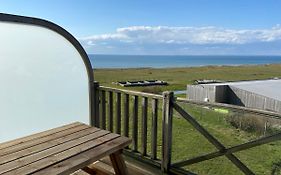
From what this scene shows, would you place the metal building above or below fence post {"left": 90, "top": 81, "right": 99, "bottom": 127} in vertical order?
below

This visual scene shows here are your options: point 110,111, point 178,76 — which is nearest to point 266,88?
point 110,111

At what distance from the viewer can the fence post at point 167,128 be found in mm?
2785

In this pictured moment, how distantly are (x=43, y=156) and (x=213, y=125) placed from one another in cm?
247

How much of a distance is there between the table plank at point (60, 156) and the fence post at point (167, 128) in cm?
78

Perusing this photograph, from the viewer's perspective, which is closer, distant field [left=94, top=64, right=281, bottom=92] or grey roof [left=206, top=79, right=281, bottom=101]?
grey roof [left=206, top=79, right=281, bottom=101]

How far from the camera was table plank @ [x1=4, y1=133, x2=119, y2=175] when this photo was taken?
1.58 metres

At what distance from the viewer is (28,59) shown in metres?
2.85

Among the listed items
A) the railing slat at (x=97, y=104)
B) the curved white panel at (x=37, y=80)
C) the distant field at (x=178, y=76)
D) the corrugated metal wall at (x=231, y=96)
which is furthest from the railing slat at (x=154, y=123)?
the distant field at (x=178, y=76)

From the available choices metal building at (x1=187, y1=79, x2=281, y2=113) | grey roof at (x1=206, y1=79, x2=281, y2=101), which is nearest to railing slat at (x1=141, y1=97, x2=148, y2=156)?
metal building at (x1=187, y1=79, x2=281, y2=113)

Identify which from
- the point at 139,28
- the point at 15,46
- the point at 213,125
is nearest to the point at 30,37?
the point at 15,46

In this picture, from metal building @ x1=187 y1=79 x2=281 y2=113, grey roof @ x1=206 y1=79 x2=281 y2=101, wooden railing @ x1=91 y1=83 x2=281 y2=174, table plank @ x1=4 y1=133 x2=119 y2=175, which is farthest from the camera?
grey roof @ x1=206 y1=79 x2=281 y2=101

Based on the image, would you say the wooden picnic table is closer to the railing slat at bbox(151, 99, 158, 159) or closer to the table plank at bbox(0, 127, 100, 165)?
the table plank at bbox(0, 127, 100, 165)

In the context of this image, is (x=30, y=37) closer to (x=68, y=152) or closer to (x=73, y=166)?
(x=68, y=152)

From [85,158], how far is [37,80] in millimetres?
1562
